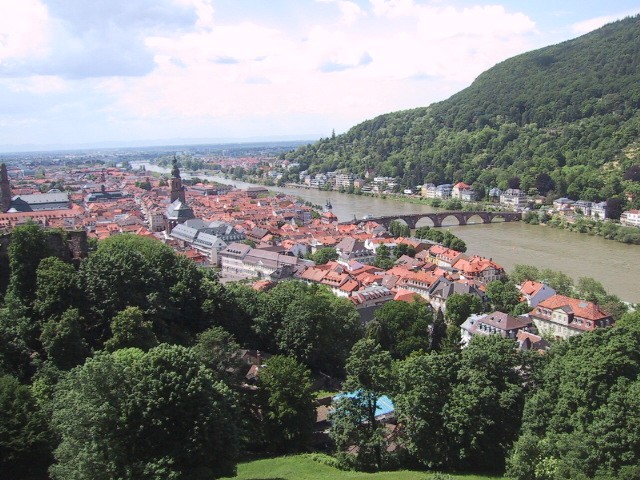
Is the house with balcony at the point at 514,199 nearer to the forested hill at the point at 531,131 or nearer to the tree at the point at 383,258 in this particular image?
the forested hill at the point at 531,131

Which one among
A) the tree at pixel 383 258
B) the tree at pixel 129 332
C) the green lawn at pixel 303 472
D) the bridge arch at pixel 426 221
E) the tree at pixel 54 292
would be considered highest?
the tree at pixel 54 292

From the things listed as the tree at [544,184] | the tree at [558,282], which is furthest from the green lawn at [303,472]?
the tree at [544,184]

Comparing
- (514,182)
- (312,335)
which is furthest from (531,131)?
(312,335)

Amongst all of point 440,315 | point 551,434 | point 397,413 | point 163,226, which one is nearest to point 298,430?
point 397,413

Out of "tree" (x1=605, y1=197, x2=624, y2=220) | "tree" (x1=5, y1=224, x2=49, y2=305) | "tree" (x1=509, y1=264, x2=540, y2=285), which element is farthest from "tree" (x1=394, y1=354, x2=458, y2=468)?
"tree" (x1=605, y1=197, x2=624, y2=220)

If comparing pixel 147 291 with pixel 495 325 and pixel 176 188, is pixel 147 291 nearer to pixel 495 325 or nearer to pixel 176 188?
pixel 495 325
